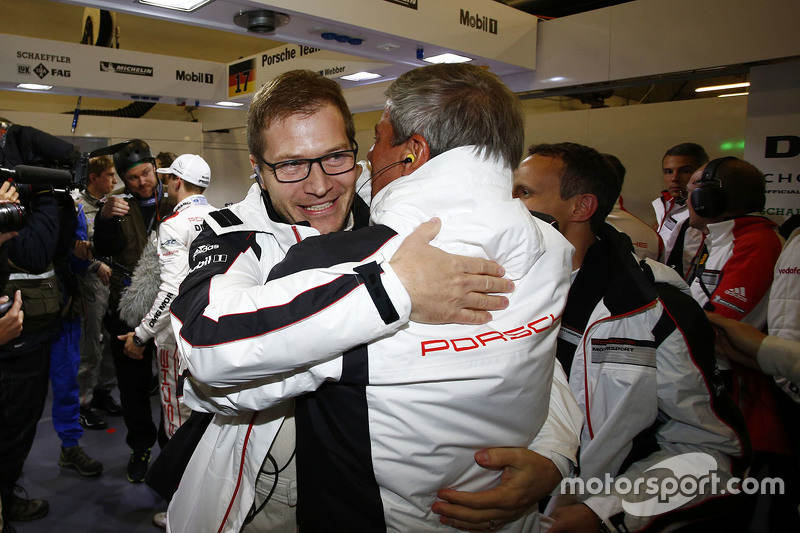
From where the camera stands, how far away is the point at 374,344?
94cm

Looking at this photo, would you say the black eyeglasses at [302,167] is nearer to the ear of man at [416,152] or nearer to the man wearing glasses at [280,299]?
the man wearing glasses at [280,299]

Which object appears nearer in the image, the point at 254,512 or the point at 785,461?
the point at 254,512

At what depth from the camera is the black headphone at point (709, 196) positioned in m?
2.67

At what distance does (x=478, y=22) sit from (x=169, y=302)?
3.01 m

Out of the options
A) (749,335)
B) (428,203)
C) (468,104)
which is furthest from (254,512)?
(749,335)

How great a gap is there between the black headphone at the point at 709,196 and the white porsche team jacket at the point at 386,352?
1.94 meters

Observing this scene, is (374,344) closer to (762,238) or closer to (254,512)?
(254,512)

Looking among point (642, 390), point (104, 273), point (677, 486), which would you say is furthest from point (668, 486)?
point (104, 273)

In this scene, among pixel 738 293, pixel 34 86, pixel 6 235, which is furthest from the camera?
pixel 34 86

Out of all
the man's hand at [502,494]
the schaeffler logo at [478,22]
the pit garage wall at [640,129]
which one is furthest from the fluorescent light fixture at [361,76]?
the man's hand at [502,494]

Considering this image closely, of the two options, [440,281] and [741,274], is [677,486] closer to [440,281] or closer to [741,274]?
[440,281]

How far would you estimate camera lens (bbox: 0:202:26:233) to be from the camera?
2.25 meters

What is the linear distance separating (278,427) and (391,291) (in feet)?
1.70

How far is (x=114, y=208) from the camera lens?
149 inches
